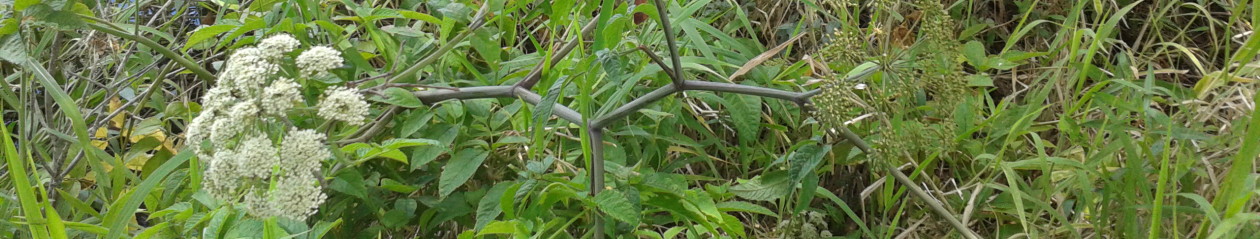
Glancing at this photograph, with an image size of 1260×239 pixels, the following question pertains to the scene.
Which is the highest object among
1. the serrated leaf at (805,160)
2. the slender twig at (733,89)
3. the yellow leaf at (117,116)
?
the slender twig at (733,89)

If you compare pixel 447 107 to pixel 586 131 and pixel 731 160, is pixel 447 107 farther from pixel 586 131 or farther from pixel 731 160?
pixel 731 160

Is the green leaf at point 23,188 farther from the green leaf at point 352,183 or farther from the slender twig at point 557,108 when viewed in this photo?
the slender twig at point 557,108

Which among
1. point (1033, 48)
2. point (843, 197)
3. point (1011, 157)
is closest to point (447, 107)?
point (843, 197)

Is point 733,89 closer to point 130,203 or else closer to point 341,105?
point 341,105

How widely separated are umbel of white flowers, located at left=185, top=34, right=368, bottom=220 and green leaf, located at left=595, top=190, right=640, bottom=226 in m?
0.24

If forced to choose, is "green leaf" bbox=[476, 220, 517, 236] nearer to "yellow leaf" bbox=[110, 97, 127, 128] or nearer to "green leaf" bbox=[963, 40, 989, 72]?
"green leaf" bbox=[963, 40, 989, 72]

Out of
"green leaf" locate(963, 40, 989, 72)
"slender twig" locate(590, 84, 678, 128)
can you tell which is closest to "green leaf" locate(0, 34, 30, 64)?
"slender twig" locate(590, 84, 678, 128)

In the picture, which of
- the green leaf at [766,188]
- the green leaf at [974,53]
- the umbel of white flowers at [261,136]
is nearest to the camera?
the umbel of white flowers at [261,136]

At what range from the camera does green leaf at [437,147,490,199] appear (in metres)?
1.15

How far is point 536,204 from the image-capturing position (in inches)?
40.8

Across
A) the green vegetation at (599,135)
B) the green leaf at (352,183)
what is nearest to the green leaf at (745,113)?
the green vegetation at (599,135)

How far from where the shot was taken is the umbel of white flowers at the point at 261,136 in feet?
2.69

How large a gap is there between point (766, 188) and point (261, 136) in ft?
1.93

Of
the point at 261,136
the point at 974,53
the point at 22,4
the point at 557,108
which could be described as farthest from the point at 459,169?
the point at 974,53
